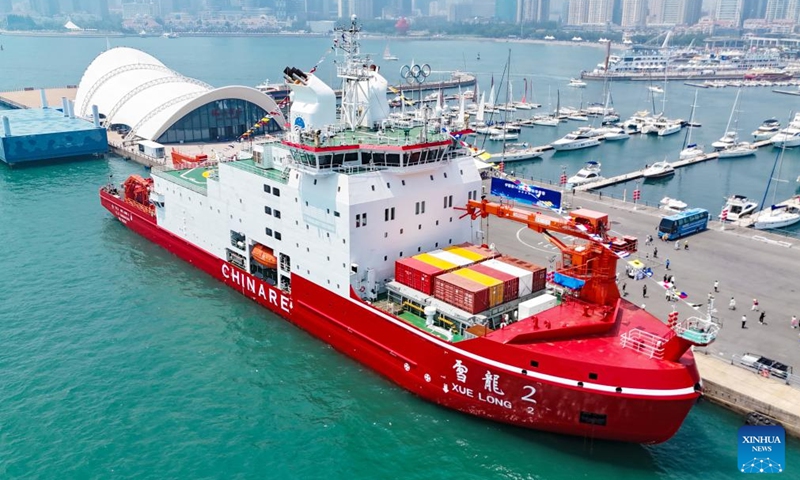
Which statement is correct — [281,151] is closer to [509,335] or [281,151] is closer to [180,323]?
[180,323]

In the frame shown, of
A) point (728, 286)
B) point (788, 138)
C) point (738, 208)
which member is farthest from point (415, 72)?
point (788, 138)

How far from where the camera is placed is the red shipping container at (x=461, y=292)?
77.2ft

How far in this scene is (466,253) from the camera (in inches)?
1110

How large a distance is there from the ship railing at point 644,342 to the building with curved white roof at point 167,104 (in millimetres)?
60428

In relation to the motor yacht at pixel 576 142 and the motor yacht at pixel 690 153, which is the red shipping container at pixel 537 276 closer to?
the motor yacht at pixel 690 153

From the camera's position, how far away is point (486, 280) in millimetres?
24656

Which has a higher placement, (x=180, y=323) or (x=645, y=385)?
(x=645, y=385)

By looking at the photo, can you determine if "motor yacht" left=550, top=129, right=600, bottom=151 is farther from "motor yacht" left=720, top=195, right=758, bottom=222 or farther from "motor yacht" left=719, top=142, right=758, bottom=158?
"motor yacht" left=720, top=195, right=758, bottom=222

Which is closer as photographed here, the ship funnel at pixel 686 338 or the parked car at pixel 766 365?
the ship funnel at pixel 686 338

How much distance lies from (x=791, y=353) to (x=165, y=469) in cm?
2626

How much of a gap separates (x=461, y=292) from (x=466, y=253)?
471cm

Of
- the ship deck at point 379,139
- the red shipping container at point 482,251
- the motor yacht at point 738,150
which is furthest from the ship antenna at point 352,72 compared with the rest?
the motor yacht at point 738,150

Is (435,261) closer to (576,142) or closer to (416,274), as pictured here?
(416,274)

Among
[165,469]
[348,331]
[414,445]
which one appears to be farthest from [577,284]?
[165,469]
